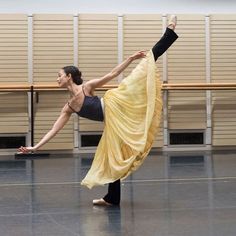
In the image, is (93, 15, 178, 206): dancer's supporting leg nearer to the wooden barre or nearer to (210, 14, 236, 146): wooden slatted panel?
the wooden barre

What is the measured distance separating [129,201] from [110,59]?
5.59m

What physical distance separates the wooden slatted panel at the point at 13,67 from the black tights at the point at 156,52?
5595 millimetres

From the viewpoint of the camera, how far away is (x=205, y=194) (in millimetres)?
6762

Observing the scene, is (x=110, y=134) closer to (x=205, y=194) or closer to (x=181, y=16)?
(x=205, y=194)

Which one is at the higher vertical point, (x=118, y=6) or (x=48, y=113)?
(x=118, y=6)

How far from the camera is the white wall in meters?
11.6

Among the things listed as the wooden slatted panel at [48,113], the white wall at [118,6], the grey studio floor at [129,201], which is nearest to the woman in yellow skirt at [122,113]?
the grey studio floor at [129,201]

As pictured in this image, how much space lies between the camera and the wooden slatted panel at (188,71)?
39.0 feet

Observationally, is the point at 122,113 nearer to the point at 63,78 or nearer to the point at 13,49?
the point at 63,78

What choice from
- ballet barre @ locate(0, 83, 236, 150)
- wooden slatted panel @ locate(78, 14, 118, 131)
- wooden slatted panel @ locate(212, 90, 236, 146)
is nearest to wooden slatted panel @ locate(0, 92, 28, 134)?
ballet barre @ locate(0, 83, 236, 150)

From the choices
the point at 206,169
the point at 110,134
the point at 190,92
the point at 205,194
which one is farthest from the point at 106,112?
the point at 190,92

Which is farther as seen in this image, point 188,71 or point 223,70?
point 223,70

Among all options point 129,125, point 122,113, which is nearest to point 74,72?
point 122,113

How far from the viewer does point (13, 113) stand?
11461 mm
